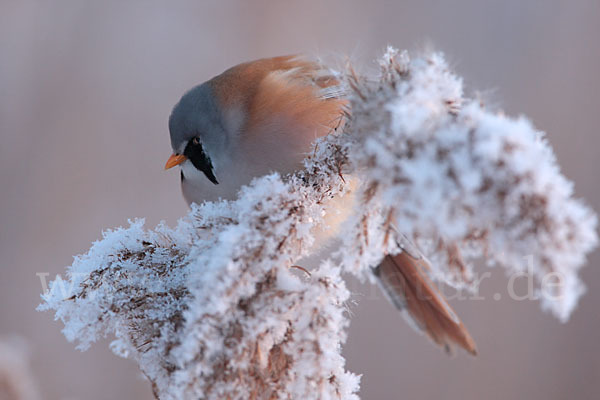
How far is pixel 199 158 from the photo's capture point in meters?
1.52

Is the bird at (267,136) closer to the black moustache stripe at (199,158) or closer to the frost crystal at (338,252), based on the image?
the black moustache stripe at (199,158)

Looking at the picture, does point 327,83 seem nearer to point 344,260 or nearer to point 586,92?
point 344,260

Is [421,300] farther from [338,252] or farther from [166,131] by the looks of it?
[166,131]

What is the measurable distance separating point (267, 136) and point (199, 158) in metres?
0.24

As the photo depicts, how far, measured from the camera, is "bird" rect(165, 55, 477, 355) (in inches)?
52.3

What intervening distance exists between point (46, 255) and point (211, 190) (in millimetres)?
1620

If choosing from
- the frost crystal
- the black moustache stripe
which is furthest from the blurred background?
the frost crystal

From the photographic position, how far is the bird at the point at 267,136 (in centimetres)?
133

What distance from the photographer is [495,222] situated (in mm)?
567

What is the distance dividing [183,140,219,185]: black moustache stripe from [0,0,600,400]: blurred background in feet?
4.21

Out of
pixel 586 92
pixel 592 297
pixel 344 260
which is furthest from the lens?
pixel 586 92

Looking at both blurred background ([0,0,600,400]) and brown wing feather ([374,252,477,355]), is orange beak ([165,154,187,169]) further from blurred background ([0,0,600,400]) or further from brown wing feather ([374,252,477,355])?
blurred background ([0,0,600,400])

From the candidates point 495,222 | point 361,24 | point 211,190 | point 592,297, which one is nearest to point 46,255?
point 211,190

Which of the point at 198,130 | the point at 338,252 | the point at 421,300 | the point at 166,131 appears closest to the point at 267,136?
the point at 198,130
